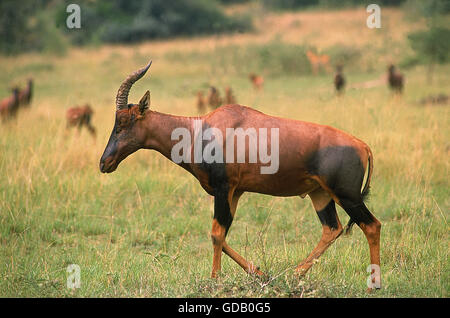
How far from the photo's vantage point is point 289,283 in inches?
192

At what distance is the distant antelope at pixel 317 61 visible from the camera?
1773 centimetres

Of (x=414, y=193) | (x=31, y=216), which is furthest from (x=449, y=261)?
(x=31, y=216)

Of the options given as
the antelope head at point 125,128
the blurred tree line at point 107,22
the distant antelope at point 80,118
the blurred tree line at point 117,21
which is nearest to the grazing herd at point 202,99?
the distant antelope at point 80,118

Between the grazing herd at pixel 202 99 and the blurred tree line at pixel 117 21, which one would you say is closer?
the grazing herd at pixel 202 99

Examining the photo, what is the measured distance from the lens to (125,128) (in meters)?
5.20

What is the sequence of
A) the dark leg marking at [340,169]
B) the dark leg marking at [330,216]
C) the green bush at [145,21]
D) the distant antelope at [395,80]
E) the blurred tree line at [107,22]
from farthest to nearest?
1. the green bush at [145,21]
2. the blurred tree line at [107,22]
3. the distant antelope at [395,80]
4. the dark leg marking at [330,216]
5. the dark leg marking at [340,169]

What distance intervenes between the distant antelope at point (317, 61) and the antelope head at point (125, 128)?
42.8 feet

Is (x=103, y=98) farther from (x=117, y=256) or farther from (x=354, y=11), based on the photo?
(x=117, y=256)

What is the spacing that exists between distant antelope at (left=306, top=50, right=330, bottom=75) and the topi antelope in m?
12.9

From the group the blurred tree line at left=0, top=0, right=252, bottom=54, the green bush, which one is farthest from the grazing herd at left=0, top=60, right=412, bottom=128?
the green bush

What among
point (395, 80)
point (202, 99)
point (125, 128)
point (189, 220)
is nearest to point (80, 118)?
point (202, 99)

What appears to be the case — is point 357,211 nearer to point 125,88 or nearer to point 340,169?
point 340,169

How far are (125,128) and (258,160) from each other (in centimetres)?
113

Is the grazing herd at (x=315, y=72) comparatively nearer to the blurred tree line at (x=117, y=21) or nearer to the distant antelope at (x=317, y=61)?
the distant antelope at (x=317, y=61)
